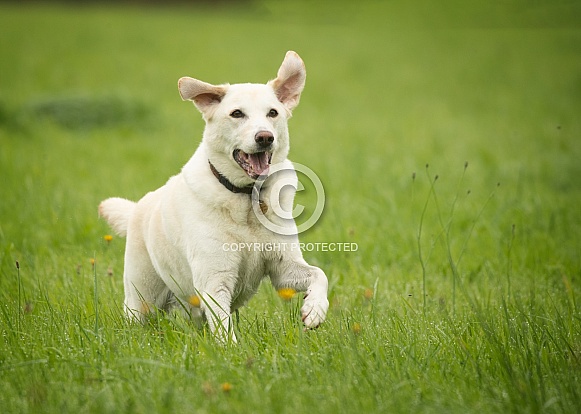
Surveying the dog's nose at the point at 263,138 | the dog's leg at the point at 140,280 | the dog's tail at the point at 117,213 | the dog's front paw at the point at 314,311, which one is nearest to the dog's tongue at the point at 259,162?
the dog's nose at the point at 263,138

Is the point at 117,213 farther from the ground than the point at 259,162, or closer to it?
closer to it

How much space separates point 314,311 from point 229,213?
772 mm

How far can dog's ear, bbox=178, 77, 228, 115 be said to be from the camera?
4047 millimetres

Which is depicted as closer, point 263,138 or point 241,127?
point 263,138

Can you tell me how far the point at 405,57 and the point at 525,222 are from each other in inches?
683

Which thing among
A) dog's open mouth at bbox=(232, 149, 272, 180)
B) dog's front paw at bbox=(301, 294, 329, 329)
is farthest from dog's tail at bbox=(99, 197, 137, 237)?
dog's front paw at bbox=(301, 294, 329, 329)

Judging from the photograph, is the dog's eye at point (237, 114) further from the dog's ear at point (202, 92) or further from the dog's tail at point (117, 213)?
the dog's tail at point (117, 213)

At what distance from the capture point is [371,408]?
9.47 ft

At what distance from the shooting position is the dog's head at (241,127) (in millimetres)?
3902

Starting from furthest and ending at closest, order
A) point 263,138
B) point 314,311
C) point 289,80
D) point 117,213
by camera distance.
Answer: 1. point 117,213
2. point 289,80
3. point 263,138
4. point 314,311

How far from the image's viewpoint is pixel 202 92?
4117mm

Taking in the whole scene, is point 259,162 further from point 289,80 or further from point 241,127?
point 289,80

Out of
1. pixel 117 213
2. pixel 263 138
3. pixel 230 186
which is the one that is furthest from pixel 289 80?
pixel 117 213

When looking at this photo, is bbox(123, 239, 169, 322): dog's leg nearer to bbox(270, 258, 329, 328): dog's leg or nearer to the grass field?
the grass field
